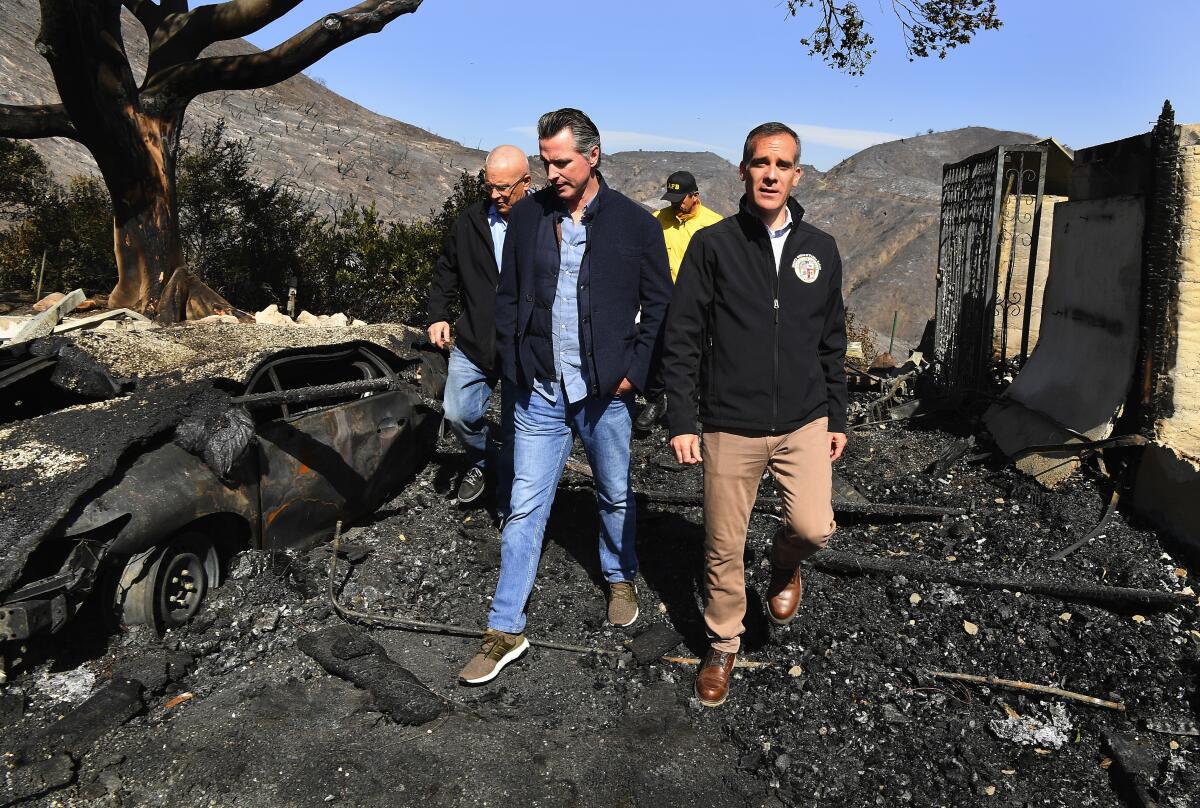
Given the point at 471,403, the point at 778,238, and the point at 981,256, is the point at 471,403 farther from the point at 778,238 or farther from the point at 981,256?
the point at 981,256

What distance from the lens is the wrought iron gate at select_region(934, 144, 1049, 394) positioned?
735 cm

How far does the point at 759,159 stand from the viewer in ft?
9.97

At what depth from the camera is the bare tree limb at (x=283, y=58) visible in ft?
25.2

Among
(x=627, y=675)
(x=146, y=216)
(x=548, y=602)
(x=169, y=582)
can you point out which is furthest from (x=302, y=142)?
(x=627, y=675)

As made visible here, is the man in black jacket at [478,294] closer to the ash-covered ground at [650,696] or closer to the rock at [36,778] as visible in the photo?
the ash-covered ground at [650,696]

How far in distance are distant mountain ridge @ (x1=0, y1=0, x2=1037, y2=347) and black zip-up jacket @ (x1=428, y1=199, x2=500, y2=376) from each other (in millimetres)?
12284

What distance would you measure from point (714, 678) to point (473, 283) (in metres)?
2.38

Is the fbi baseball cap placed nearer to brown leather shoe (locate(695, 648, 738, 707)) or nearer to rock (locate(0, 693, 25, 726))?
brown leather shoe (locate(695, 648, 738, 707))

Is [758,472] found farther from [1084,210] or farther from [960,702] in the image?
[1084,210]

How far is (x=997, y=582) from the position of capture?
4.21m

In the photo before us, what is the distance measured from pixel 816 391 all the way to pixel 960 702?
139 cm

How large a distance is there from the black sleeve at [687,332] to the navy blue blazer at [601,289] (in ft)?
1.17

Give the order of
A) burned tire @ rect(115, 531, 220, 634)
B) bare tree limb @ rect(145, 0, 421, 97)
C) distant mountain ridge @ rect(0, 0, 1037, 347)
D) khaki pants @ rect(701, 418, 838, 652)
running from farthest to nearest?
distant mountain ridge @ rect(0, 0, 1037, 347)
bare tree limb @ rect(145, 0, 421, 97)
burned tire @ rect(115, 531, 220, 634)
khaki pants @ rect(701, 418, 838, 652)

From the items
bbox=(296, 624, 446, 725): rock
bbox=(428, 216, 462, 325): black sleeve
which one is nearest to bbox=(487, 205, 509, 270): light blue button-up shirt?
bbox=(428, 216, 462, 325): black sleeve
